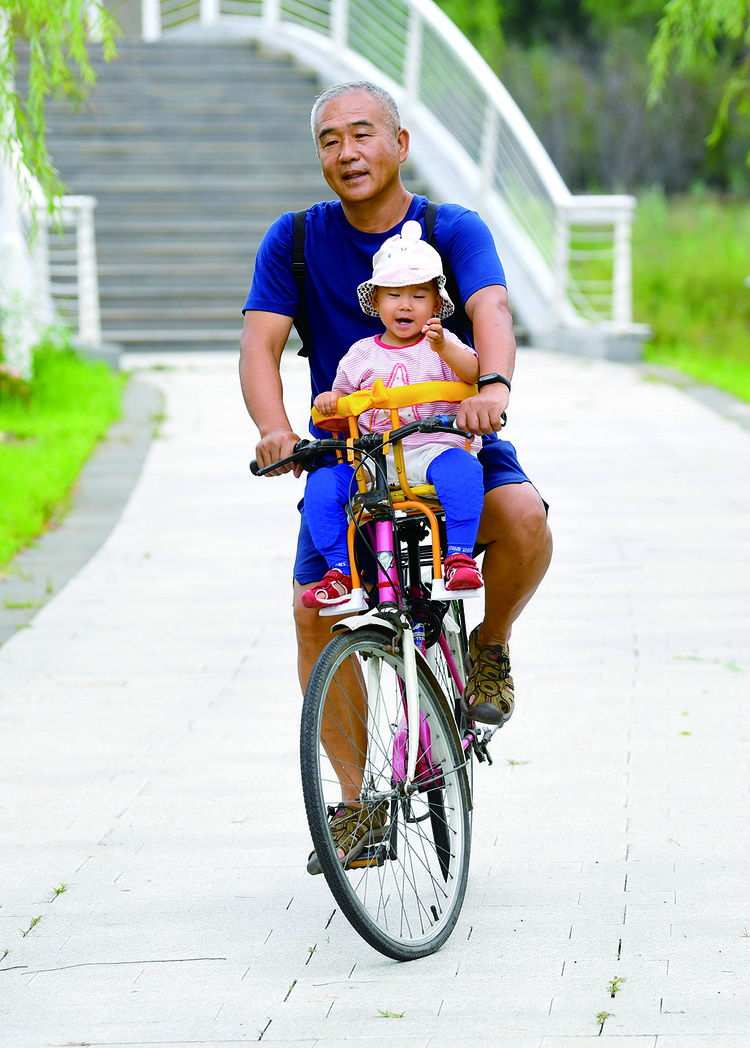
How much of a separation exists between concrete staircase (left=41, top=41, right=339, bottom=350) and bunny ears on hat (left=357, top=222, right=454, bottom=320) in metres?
12.1

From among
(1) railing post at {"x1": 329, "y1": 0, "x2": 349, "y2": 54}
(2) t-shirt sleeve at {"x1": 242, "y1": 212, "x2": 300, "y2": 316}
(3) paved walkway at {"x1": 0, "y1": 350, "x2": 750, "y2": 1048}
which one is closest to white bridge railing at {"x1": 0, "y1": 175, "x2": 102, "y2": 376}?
(3) paved walkway at {"x1": 0, "y1": 350, "x2": 750, "y2": 1048}

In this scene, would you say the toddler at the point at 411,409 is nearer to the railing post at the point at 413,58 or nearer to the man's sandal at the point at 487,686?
the man's sandal at the point at 487,686

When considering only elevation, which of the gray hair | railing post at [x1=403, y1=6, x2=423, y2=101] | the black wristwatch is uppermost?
railing post at [x1=403, y1=6, x2=423, y2=101]

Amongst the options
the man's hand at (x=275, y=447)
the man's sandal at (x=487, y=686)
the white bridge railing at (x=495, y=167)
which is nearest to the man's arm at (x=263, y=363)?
the man's hand at (x=275, y=447)

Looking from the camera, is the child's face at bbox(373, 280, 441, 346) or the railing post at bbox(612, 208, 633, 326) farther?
the railing post at bbox(612, 208, 633, 326)

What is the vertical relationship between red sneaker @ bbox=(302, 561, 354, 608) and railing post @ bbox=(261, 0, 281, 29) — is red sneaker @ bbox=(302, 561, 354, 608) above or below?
below

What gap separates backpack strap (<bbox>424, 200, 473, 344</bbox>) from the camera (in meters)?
3.46

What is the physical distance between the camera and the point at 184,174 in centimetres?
1812

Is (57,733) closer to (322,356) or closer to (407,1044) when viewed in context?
(322,356)

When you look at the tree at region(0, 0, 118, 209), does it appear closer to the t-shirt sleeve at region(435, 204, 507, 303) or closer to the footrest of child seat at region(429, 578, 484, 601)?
the t-shirt sleeve at region(435, 204, 507, 303)

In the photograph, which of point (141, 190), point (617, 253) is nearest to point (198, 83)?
point (141, 190)

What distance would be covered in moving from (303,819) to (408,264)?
1.68m

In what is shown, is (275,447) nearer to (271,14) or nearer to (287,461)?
(287,461)

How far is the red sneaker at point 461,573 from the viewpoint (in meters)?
3.12
